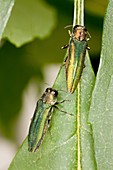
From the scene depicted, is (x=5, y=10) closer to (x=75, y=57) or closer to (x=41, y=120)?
(x=75, y=57)

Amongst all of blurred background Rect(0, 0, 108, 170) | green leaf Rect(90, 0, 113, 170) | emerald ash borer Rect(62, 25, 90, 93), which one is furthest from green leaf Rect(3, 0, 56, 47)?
green leaf Rect(90, 0, 113, 170)

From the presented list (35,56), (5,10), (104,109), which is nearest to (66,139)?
(104,109)

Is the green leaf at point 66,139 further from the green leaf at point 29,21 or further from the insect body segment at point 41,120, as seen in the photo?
the green leaf at point 29,21

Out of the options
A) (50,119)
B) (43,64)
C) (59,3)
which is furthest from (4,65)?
(50,119)

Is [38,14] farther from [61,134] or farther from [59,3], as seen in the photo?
[61,134]

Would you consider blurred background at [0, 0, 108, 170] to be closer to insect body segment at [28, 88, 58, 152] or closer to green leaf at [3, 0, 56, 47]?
green leaf at [3, 0, 56, 47]

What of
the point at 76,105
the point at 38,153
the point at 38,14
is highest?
the point at 38,14
